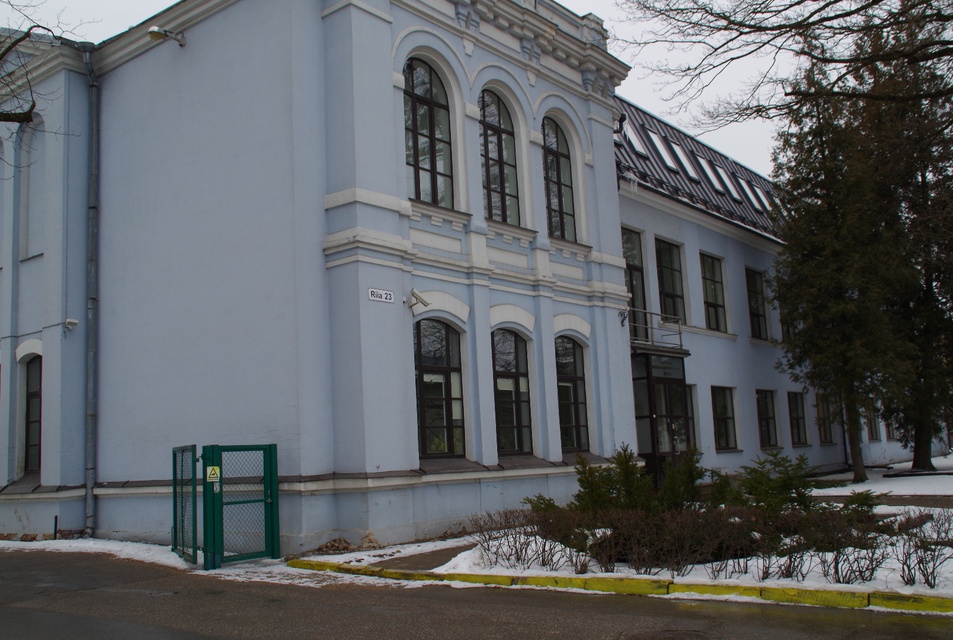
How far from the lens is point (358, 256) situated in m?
13.2

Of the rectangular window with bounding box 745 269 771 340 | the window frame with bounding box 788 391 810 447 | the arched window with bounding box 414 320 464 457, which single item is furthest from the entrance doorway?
the window frame with bounding box 788 391 810 447

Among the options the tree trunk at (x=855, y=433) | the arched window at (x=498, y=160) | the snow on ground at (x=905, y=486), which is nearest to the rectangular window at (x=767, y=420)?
the snow on ground at (x=905, y=486)

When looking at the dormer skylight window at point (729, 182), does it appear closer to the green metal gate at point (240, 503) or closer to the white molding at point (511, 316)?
the white molding at point (511, 316)

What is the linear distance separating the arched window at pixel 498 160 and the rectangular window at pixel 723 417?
1026 cm

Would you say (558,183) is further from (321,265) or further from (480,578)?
(480,578)

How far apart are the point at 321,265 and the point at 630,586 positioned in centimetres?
696

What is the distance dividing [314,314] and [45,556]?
5.56 m

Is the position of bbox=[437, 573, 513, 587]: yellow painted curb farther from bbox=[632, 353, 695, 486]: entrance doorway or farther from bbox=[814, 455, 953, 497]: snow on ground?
bbox=[814, 455, 953, 497]: snow on ground

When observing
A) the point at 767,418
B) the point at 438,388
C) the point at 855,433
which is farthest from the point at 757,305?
the point at 438,388

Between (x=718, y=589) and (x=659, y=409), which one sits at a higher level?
(x=659, y=409)

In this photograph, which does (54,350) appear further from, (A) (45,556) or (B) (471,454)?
(B) (471,454)

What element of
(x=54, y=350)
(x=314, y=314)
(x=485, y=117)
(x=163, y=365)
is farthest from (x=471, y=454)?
(x=54, y=350)

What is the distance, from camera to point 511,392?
53.7 ft

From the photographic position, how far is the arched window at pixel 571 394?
17.6 metres
